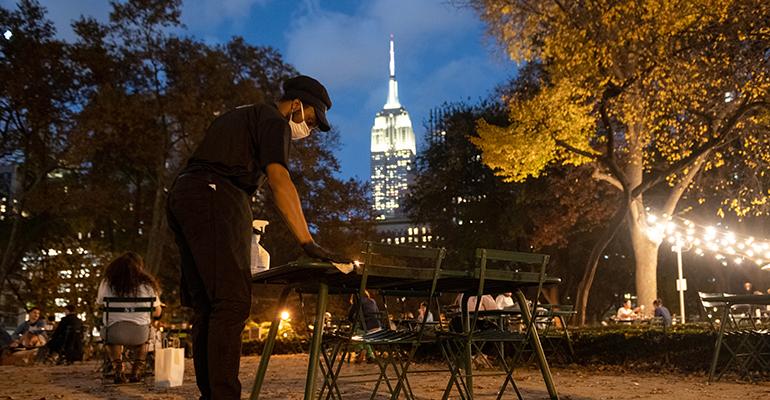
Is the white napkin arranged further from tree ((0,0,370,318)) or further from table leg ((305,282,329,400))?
tree ((0,0,370,318))

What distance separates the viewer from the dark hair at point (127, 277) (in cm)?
841

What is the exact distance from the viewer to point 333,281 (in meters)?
3.71

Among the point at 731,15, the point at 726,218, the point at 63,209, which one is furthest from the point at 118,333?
the point at 726,218

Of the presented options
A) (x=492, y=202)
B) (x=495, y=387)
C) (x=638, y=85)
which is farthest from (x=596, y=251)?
(x=492, y=202)

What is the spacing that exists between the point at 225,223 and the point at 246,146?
1.26 feet

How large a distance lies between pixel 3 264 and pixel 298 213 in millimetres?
22006

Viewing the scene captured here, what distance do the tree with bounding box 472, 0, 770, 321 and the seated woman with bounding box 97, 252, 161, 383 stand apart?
999cm

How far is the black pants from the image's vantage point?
3.02m

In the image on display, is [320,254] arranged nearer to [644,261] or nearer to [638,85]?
[638,85]

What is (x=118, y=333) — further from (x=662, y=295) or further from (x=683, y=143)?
(x=662, y=295)

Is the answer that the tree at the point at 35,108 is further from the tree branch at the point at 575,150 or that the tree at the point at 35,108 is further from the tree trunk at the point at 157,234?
the tree branch at the point at 575,150

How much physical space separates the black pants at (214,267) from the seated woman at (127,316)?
5.49 m

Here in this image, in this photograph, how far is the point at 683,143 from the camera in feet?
57.7

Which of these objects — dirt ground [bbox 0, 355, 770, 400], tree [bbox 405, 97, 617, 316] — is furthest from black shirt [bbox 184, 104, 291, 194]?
tree [bbox 405, 97, 617, 316]
